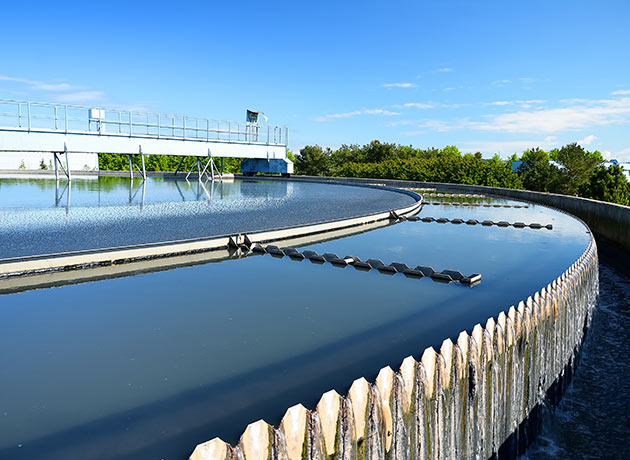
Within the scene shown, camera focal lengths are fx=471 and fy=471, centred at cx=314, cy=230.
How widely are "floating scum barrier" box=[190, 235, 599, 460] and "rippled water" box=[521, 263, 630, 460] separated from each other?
12.1 inches

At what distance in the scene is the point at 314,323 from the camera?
8203mm

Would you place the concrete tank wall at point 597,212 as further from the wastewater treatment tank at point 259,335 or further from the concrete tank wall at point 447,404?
the concrete tank wall at point 447,404

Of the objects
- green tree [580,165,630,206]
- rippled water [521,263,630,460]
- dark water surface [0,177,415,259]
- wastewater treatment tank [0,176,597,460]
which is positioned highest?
green tree [580,165,630,206]

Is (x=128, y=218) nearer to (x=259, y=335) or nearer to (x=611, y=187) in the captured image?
(x=259, y=335)

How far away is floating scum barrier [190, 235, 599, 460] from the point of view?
11.2 ft

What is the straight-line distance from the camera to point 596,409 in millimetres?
7383

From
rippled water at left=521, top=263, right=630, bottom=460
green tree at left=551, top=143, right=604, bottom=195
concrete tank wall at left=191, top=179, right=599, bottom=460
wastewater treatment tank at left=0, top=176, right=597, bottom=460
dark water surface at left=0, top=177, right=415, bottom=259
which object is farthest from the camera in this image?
green tree at left=551, top=143, right=604, bottom=195

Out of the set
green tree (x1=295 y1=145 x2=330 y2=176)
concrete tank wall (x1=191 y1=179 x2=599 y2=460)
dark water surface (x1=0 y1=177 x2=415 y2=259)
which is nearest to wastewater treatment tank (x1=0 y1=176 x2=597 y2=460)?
concrete tank wall (x1=191 y1=179 x2=599 y2=460)

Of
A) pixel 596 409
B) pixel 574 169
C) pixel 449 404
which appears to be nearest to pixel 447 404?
pixel 449 404

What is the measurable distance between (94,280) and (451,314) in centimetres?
772

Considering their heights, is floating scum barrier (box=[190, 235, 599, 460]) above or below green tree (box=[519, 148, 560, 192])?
below

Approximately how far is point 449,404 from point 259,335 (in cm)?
349

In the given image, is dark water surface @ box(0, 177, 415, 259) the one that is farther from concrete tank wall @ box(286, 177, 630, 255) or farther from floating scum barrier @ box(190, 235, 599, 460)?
floating scum barrier @ box(190, 235, 599, 460)

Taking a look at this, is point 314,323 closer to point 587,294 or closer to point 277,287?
point 277,287
